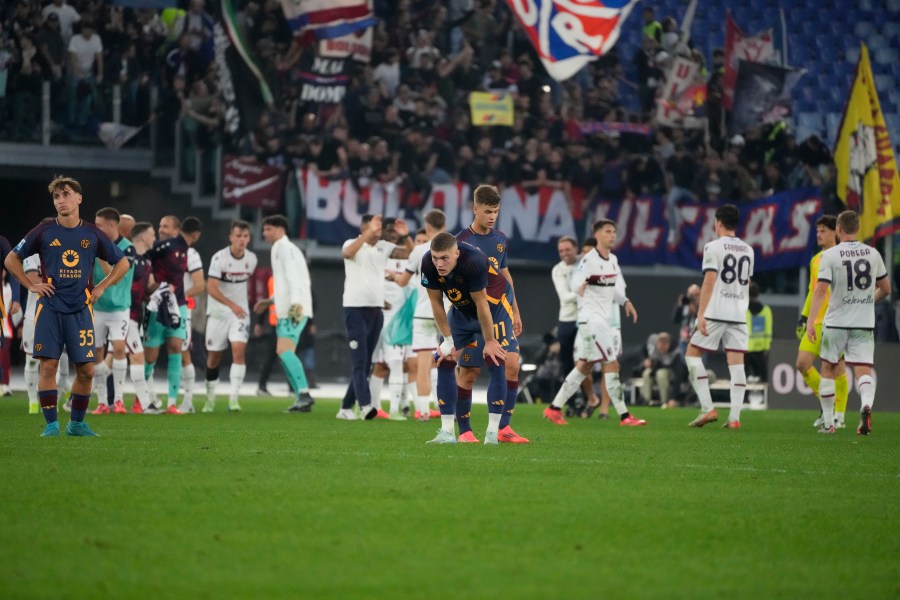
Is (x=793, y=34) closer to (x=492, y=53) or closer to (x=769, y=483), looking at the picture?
(x=492, y=53)

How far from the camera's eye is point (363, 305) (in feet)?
51.1

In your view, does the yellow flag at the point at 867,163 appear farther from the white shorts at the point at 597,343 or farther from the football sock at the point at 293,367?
the football sock at the point at 293,367

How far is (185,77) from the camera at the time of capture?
2662 centimetres

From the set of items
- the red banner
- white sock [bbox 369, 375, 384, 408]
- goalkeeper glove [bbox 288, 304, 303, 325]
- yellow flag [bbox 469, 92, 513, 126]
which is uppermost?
yellow flag [bbox 469, 92, 513, 126]

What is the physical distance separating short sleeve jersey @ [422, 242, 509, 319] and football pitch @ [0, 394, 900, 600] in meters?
1.20

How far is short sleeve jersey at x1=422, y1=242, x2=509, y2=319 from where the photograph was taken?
1021cm

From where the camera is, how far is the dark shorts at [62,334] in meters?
10.9

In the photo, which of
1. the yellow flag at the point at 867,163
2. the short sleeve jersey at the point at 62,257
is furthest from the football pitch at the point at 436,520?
the yellow flag at the point at 867,163

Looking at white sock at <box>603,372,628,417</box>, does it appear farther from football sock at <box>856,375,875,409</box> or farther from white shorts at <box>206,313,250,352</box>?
white shorts at <box>206,313,250,352</box>

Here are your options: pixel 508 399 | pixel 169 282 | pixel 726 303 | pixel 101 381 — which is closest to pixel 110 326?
pixel 101 381

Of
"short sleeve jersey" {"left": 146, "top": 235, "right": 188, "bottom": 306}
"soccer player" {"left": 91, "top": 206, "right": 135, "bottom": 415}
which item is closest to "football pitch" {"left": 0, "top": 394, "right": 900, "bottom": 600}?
"soccer player" {"left": 91, "top": 206, "right": 135, "bottom": 415}

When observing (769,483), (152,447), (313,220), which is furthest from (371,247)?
(313,220)

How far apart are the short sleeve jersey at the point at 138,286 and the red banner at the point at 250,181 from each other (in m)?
9.81

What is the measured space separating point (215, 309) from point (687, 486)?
9.90 metres
